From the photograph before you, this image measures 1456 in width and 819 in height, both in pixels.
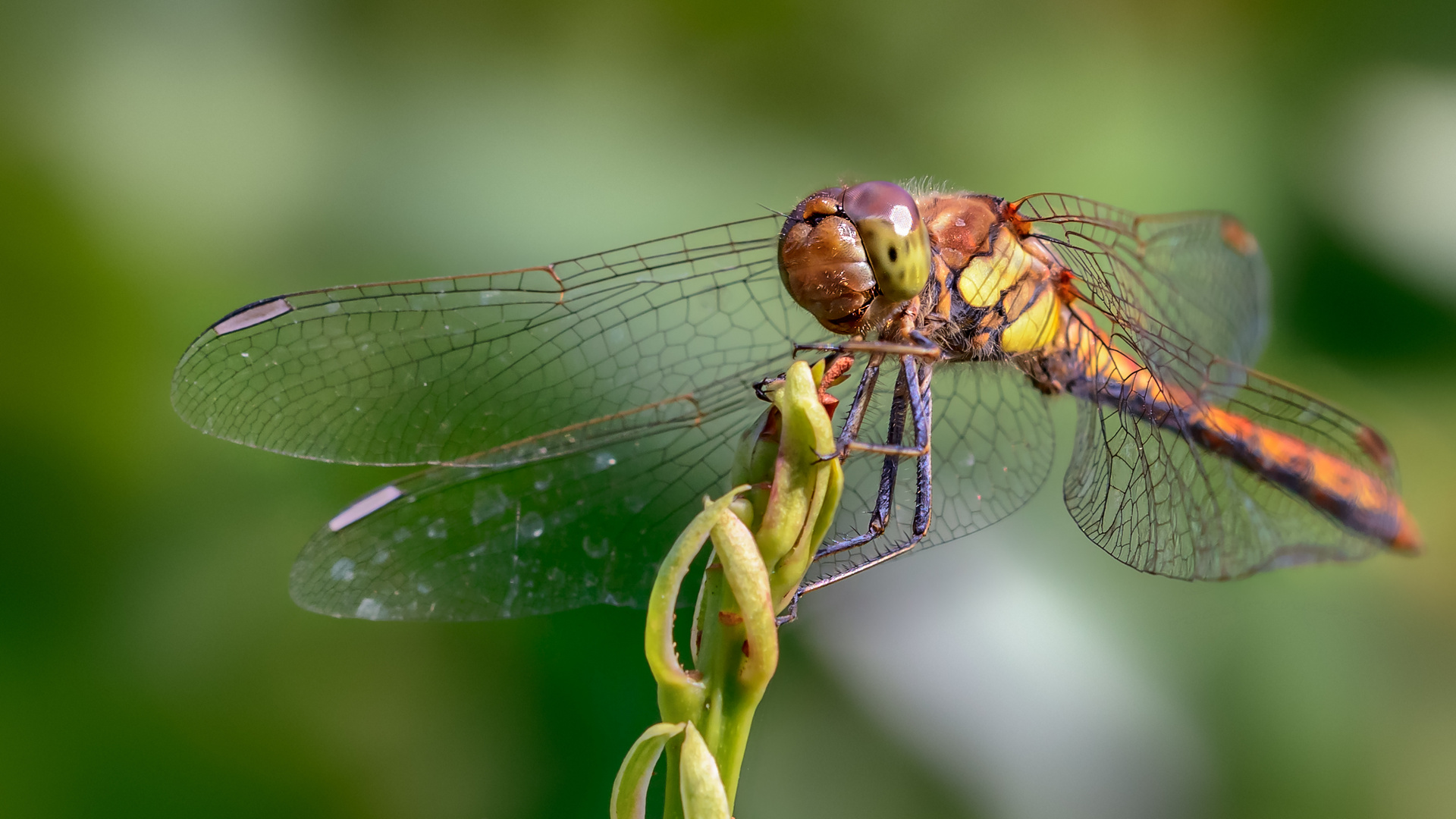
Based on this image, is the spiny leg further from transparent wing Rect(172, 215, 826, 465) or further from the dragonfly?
transparent wing Rect(172, 215, 826, 465)

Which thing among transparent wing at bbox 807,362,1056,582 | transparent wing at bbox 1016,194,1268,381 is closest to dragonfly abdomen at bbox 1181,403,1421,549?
transparent wing at bbox 1016,194,1268,381

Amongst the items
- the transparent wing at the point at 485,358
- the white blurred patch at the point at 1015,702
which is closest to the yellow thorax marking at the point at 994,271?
the transparent wing at the point at 485,358

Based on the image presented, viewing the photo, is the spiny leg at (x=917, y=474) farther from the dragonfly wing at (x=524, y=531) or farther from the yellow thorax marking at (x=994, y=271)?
the dragonfly wing at (x=524, y=531)

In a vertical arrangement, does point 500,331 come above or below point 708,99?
below

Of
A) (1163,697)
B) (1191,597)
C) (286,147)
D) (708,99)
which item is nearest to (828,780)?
(1163,697)

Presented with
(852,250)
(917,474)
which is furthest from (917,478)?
(852,250)

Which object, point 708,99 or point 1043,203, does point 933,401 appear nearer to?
point 1043,203

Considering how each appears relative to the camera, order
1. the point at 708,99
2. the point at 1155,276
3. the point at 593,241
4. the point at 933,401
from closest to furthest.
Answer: the point at 933,401, the point at 1155,276, the point at 593,241, the point at 708,99
